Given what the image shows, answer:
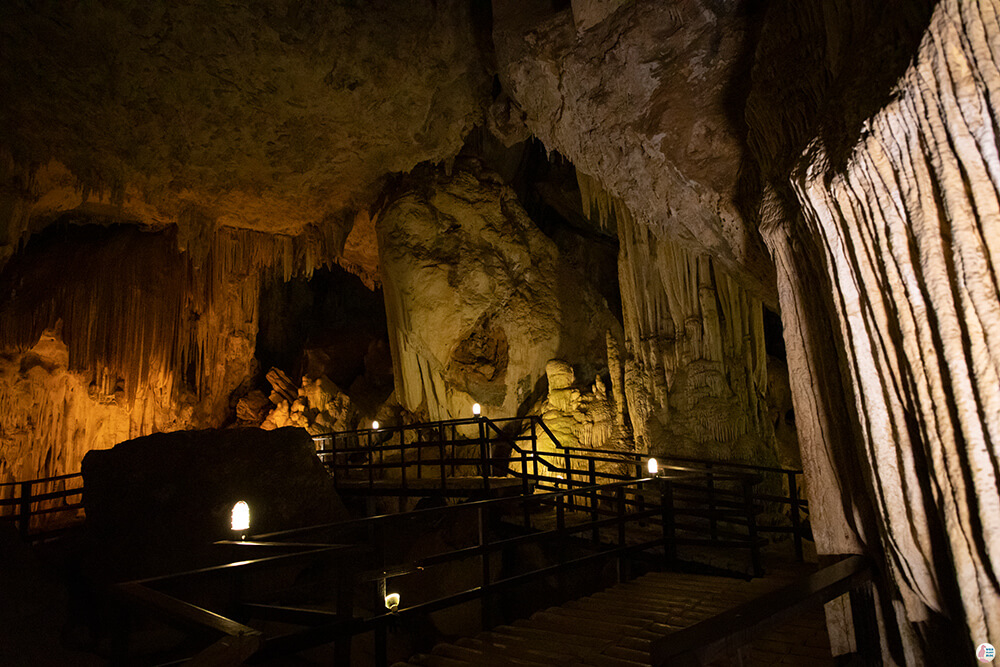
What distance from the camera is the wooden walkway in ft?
10.6

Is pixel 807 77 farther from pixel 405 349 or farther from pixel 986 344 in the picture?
pixel 405 349

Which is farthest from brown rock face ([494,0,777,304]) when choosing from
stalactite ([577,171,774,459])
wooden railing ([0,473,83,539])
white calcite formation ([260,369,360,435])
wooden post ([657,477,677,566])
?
white calcite formation ([260,369,360,435])

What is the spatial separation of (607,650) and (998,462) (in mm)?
2197

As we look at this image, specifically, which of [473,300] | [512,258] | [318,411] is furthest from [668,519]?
[318,411]

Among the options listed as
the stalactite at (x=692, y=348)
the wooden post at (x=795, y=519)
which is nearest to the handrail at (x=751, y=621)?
the wooden post at (x=795, y=519)

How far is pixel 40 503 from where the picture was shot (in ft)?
40.7

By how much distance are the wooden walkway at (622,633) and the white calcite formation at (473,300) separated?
289 inches

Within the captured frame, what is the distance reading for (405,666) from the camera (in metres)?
3.29

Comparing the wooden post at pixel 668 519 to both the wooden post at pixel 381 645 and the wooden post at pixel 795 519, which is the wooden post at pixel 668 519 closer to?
the wooden post at pixel 795 519

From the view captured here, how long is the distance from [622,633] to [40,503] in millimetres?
13831

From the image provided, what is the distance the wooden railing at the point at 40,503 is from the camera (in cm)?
725

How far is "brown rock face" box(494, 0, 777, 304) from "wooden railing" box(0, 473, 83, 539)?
7389mm

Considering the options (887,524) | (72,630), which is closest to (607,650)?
(887,524)

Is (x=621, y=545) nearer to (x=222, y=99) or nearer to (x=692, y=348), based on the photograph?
(x=692, y=348)
